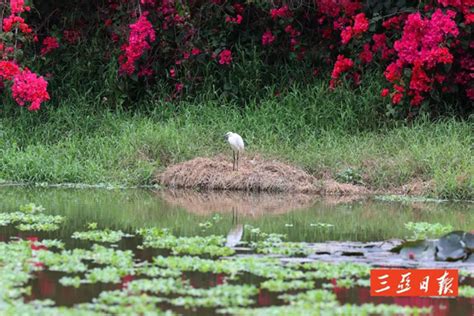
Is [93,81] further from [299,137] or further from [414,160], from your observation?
[414,160]

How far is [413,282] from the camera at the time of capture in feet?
23.8

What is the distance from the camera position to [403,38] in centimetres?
1366

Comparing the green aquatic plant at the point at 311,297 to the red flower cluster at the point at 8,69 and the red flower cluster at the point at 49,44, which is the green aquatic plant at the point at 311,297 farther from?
the red flower cluster at the point at 49,44

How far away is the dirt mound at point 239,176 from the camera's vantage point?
504 inches

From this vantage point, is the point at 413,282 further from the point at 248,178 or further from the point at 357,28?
the point at 357,28

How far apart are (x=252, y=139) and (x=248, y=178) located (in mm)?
1471

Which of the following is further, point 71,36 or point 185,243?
point 71,36

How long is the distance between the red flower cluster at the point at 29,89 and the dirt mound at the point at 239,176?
2275 millimetres

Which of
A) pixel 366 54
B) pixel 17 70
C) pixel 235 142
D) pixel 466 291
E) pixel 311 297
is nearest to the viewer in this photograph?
pixel 311 297

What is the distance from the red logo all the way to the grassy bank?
4726 mm

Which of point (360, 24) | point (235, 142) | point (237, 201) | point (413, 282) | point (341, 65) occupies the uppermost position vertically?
point (360, 24)

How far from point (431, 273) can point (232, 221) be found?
3329 millimetres

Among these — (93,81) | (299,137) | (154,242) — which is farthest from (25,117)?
(154,242)

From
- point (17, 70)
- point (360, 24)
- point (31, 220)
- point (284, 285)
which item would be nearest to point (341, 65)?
point (360, 24)
